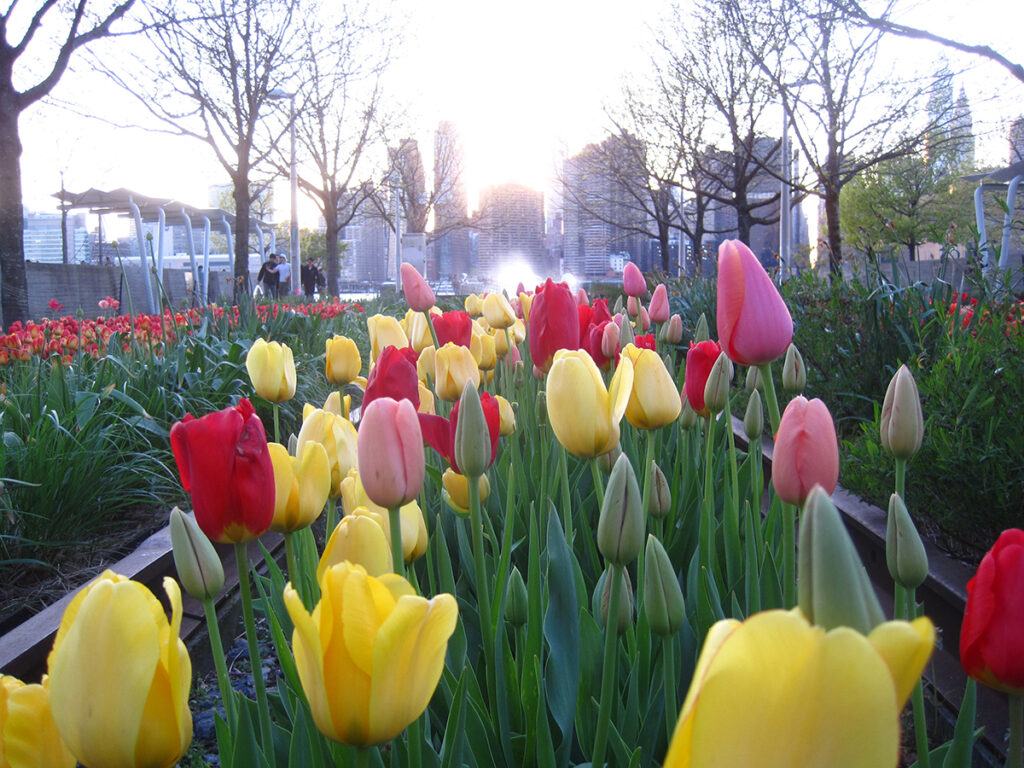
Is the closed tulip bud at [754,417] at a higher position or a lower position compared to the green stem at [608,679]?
higher

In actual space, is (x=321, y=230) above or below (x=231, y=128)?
above

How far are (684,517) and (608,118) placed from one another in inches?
649

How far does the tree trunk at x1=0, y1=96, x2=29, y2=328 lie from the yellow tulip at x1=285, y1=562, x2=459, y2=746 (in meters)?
8.08

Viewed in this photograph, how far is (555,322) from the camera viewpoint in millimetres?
1609

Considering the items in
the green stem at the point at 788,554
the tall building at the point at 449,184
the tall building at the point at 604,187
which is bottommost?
the green stem at the point at 788,554

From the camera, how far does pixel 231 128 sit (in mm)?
13078

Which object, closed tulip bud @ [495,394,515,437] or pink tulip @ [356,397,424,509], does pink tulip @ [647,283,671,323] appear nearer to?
closed tulip bud @ [495,394,515,437]

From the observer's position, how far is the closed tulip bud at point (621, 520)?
2.59ft

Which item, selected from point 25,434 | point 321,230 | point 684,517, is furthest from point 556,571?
point 321,230

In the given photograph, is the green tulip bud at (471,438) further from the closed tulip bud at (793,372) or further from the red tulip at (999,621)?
the closed tulip bud at (793,372)

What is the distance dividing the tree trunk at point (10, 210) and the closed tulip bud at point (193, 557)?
7732 mm

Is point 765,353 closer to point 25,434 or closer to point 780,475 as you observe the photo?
point 780,475

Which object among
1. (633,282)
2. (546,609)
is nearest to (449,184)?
(633,282)

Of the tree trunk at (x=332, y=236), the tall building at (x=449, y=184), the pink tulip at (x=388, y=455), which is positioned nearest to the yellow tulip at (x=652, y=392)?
the pink tulip at (x=388, y=455)
